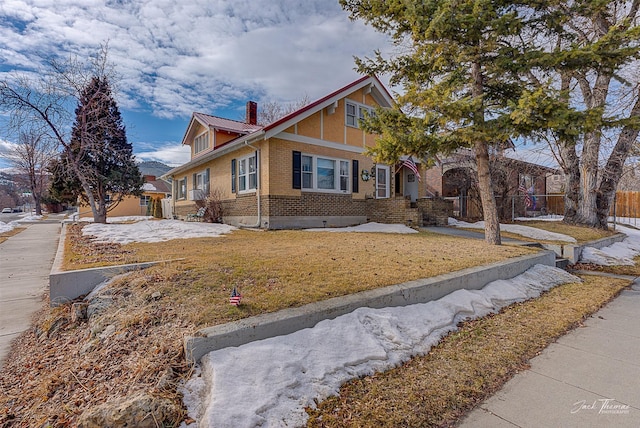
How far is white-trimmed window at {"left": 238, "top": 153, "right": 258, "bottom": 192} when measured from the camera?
40.4 feet

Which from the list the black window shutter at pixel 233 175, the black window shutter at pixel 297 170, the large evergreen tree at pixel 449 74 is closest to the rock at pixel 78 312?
the large evergreen tree at pixel 449 74

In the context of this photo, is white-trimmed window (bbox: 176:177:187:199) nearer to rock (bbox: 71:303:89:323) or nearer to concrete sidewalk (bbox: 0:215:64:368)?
concrete sidewalk (bbox: 0:215:64:368)

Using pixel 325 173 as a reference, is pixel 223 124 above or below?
above

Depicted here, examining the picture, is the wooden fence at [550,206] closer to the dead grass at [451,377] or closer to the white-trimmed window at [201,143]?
the dead grass at [451,377]

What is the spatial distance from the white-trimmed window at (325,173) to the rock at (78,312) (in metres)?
9.05

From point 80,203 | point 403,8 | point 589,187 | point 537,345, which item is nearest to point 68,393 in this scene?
point 537,345

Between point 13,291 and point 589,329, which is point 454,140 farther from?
point 13,291

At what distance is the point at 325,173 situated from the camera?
13.0 meters

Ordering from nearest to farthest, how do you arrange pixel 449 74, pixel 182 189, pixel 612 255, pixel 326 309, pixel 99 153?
pixel 326 309, pixel 449 74, pixel 612 255, pixel 99 153, pixel 182 189

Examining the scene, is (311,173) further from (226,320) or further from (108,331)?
(226,320)

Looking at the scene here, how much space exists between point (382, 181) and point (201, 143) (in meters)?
11.2

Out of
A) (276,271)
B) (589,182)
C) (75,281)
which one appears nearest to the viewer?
(75,281)

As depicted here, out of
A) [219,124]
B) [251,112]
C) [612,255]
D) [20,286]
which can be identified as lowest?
[612,255]

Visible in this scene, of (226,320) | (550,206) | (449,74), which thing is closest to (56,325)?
(226,320)
